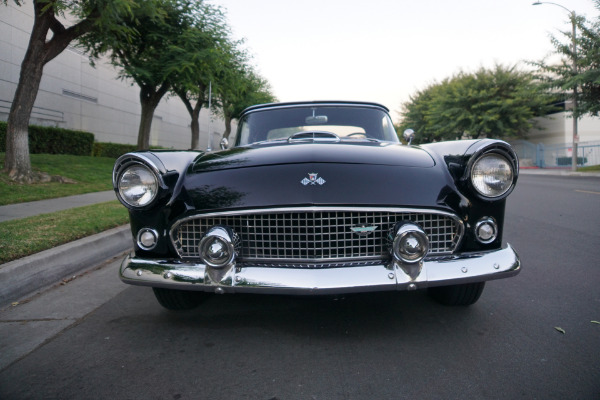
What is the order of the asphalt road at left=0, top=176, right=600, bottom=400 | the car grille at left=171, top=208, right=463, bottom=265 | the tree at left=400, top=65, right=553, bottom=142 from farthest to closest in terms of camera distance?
the tree at left=400, top=65, right=553, bottom=142 < the car grille at left=171, top=208, right=463, bottom=265 < the asphalt road at left=0, top=176, right=600, bottom=400

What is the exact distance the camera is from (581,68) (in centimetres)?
1930

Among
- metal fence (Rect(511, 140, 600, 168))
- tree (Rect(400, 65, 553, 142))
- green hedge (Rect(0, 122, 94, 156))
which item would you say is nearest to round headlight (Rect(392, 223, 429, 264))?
green hedge (Rect(0, 122, 94, 156))

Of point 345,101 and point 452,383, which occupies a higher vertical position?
point 345,101

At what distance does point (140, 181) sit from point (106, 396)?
111 cm

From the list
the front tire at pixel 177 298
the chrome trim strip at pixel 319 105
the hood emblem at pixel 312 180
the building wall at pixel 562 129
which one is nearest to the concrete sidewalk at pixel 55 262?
the front tire at pixel 177 298

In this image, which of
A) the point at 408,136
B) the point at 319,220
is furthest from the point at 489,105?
the point at 319,220

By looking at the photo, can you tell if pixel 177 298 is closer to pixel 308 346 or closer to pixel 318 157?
pixel 308 346

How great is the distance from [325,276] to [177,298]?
3.47ft

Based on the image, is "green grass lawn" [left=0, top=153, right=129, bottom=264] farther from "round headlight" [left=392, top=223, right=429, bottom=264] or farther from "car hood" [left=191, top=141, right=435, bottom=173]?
"round headlight" [left=392, top=223, right=429, bottom=264]

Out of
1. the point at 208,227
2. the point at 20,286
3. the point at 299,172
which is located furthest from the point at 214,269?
the point at 20,286

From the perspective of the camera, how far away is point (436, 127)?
32406mm

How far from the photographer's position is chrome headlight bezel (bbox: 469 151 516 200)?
2354 millimetres

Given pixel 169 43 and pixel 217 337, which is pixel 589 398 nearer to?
pixel 217 337

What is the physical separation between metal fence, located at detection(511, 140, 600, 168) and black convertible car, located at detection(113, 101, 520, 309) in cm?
2732
